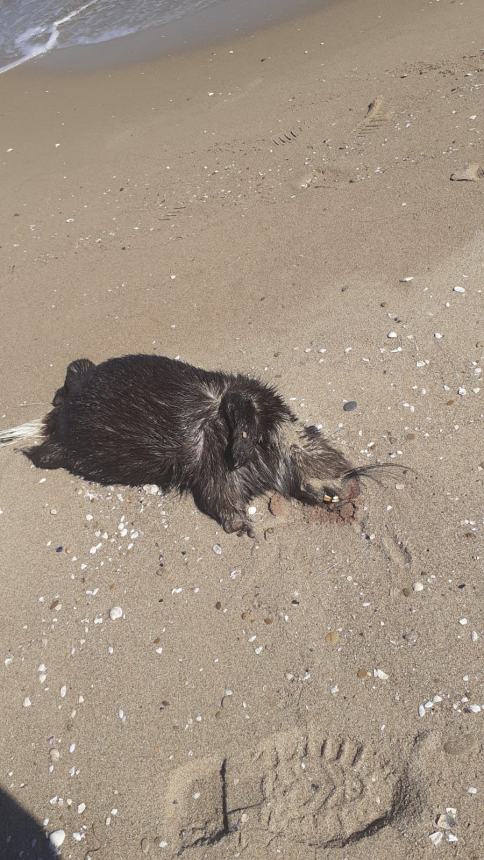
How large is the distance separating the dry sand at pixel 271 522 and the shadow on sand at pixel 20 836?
2 cm

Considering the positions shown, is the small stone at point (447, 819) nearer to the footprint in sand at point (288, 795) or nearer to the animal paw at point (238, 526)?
the footprint in sand at point (288, 795)

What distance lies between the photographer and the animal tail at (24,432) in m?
5.67

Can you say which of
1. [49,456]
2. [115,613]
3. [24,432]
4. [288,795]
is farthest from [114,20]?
[288,795]

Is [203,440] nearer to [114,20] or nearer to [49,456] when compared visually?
[49,456]

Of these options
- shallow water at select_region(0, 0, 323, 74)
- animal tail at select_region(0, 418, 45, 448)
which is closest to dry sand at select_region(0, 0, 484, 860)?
animal tail at select_region(0, 418, 45, 448)

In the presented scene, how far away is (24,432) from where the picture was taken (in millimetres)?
5676

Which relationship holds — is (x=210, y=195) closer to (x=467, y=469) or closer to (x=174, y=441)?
(x=174, y=441)

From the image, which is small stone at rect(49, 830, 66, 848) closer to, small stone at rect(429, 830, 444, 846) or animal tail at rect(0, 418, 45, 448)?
small stone at rect(429, 830, 444, 846)

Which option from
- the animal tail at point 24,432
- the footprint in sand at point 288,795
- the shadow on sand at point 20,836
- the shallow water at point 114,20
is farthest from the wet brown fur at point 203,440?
the shallow water at point 114,20

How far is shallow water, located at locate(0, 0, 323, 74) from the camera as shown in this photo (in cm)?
1190

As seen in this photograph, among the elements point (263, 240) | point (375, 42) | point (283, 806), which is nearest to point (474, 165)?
point (263, 240)

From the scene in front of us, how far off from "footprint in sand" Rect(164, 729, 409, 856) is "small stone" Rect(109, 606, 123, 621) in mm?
1127

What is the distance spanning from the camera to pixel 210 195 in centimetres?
793

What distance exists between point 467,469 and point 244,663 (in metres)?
2.06
